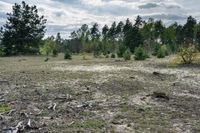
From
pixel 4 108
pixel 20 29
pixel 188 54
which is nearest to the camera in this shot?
pixel 4 108

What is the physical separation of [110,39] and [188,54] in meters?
64.1

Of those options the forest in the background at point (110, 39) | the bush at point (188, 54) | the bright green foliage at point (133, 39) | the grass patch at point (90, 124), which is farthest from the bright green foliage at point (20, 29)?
the grass patch at point (90, 124)

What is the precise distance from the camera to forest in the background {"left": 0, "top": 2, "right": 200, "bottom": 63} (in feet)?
167

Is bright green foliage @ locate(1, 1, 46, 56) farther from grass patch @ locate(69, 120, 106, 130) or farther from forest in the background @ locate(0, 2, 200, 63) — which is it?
grass patch @ locate(69, 120, 106, 130)

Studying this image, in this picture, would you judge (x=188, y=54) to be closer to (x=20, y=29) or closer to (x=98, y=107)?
(x=98, y=107)

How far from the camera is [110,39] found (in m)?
91.5

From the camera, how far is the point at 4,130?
7391 millimetres

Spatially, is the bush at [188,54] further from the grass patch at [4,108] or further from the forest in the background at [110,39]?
the grass patch at [4,108]

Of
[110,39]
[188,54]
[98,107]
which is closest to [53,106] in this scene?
[98,107]

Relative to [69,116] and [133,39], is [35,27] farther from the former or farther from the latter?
[69,116]

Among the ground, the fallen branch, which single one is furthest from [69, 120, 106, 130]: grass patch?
the fallen branch

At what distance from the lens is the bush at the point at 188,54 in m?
27.6

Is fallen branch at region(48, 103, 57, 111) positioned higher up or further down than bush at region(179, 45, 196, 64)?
further down

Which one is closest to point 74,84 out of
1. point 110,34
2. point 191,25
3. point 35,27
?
point 35,27
